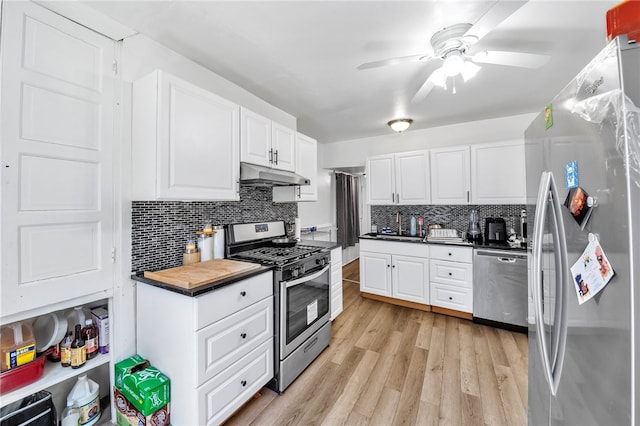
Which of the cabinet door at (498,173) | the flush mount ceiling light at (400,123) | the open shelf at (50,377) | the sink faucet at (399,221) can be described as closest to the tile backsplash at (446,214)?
the sink faucet at (399,221)

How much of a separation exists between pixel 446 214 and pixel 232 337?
125 inches

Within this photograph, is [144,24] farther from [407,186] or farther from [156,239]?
[407,186]

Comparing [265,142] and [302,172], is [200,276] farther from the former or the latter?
[302,172]

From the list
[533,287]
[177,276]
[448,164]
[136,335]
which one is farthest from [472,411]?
[448,164]

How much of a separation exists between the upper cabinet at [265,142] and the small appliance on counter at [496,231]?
2.50 metres

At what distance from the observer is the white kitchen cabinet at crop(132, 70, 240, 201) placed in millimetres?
1496

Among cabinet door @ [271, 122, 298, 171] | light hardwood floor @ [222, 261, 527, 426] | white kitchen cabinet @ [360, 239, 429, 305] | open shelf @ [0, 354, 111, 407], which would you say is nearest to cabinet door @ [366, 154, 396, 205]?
white kitchen cabinet @ [360, 239, 429, 305]

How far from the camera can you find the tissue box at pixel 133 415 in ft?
4.51

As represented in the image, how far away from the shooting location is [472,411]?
166 cm

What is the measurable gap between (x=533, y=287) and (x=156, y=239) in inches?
84.1

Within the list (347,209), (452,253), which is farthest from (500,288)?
(347,209)

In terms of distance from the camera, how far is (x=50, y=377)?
1278 mm

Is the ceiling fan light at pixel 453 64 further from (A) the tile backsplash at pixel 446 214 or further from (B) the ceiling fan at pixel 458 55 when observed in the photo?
(A) the tile backsplash at pixel 446 214

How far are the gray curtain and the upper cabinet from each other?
2.59 meters
